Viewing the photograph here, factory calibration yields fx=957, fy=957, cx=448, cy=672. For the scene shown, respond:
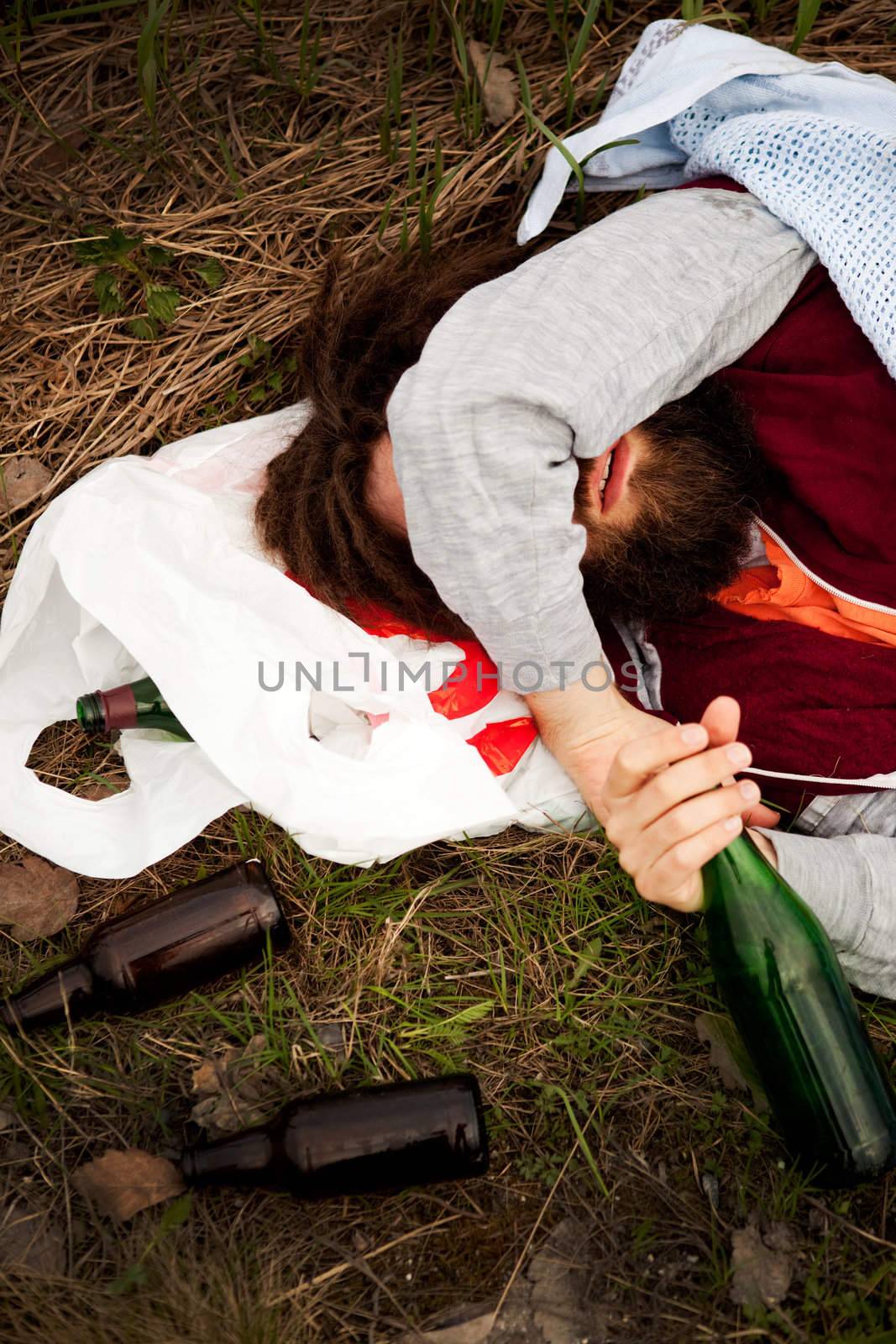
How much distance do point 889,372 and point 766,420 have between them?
0.24 metres

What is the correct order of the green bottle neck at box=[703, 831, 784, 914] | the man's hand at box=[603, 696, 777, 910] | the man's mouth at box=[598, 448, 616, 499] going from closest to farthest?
1. the man's hand at box=[603, 696, 777, 910]
2. the green bottle neck at box=[703, 831, 784, 914]
3. the man's mouth at box=[598, 448, 616, 499]

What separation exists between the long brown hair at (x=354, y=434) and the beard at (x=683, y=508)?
35 cm

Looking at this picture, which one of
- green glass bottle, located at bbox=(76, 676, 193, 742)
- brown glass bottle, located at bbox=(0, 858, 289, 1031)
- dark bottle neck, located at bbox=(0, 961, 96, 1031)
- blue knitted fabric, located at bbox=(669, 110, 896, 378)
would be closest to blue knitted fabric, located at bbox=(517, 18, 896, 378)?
blue knitted fabric, located at bbox=(669, 110, 896, 378)

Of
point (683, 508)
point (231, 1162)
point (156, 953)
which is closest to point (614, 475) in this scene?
point (683, 508)

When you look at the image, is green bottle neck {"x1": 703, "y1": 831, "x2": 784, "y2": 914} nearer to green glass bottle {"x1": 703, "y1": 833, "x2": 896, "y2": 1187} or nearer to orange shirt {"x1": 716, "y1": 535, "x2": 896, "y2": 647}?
green glass bottle {"x1": 703, "y1": 833, "x2": 896, "y2": 1187}

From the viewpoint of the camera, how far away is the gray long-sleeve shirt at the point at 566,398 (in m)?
1.58

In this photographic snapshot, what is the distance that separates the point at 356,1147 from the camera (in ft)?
5.52

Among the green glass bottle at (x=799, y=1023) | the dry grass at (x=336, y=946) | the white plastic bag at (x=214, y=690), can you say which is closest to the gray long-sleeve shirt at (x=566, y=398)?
the green glass bottle at (x=799, y=1023)

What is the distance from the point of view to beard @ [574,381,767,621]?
6.27 ft

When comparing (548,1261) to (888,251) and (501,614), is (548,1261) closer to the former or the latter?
(501,614)

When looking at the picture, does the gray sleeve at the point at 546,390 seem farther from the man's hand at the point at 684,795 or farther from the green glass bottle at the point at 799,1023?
the green glass bottle at the point at 799,1023

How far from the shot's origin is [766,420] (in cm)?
197

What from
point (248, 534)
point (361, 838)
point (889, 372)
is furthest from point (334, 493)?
point (889, 372)

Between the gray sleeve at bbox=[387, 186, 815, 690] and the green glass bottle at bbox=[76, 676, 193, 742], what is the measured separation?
2.39 feet
